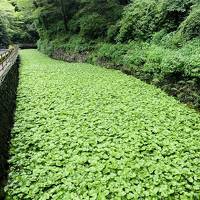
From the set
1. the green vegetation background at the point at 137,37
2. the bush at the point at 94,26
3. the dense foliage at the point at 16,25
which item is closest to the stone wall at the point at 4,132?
the green vegetation background at the point at 137,37

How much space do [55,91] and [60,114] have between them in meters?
3.40

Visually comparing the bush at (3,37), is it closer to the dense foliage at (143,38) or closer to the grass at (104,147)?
the dense foliage at (143,38)

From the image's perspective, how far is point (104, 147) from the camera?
7.28m

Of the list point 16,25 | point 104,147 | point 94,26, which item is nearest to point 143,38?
point 94,26

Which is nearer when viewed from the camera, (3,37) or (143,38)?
(143,38)

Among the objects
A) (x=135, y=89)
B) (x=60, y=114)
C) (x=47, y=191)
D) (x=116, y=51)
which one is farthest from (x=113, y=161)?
(x=116, y=51)

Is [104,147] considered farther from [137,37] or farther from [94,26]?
[94,26]

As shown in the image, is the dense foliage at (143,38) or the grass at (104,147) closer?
the grass at (104,147)

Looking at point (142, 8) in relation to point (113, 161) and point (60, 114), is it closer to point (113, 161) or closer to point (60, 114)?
point (60, 114)

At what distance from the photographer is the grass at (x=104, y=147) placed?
224 inches

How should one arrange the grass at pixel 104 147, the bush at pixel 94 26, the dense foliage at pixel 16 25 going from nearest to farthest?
the grass at pixel 104 147, the bush at pixel 94 26, the dense foliage at pixel 16 25

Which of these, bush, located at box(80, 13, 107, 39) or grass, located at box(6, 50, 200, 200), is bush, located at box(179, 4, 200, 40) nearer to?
grass, located at box(6, 50, 200, 200)

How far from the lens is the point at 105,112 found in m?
9.87

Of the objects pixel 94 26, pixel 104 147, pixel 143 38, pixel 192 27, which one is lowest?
pixel 104 147
